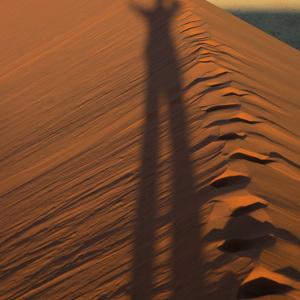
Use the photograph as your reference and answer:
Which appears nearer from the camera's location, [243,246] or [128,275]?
[243,246]

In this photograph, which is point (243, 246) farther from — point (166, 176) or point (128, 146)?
point (128, 146)

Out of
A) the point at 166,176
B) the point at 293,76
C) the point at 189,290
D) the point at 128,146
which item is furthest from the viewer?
the point at 293,76

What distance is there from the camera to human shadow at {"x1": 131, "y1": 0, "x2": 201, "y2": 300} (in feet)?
7.95

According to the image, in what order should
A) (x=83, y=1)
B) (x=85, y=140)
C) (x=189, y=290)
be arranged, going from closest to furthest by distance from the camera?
(x=189, y=290)
(x=85, y=140)
(x=83, y=1)

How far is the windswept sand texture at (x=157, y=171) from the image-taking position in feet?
8.07

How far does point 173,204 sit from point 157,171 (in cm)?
45

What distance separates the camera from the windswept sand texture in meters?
2.46

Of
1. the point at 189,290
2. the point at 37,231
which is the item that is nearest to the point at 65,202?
the point at 37,231

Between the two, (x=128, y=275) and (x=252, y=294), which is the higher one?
(x=128, y=275)

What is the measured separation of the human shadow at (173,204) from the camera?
242 cm

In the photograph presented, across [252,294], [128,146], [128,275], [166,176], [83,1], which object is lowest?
[252,294]

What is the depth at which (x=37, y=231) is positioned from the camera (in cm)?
336

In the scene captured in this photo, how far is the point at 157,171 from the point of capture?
3.34 meters

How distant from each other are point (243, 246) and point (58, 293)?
1024 millimetres
